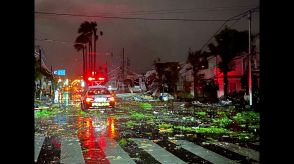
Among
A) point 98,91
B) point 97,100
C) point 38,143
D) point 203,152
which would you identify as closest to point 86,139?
point 38,143

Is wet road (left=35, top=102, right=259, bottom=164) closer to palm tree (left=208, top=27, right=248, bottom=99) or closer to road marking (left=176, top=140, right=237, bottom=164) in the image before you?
road marking (left=176, top=140, right=237, bottom=164)

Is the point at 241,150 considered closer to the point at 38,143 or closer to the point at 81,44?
the point at 38,143

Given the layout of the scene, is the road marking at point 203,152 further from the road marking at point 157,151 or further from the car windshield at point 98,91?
the car windshield at point 98,91

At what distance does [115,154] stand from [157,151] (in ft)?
3.66

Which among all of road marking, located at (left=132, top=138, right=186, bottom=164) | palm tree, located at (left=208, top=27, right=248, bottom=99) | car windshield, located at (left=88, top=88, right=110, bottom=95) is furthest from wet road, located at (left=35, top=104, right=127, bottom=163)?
palm tree, located at (left=208, top=27, right=248, bottom=99)

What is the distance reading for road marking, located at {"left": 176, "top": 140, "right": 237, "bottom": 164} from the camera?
898 centimetres

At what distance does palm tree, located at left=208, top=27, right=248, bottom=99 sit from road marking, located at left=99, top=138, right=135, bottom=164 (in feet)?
120

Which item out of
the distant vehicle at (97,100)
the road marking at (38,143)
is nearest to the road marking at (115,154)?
the road marking at (38,143)

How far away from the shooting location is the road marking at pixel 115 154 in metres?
8.96

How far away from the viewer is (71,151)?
10578mm

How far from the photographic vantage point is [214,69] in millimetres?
55031
